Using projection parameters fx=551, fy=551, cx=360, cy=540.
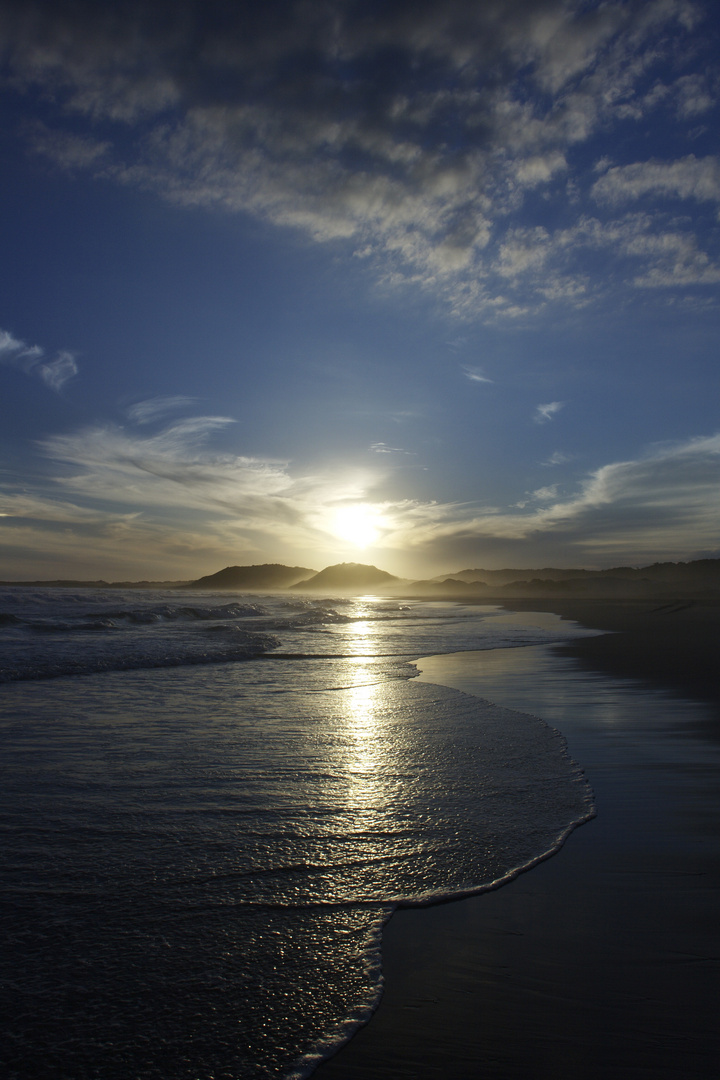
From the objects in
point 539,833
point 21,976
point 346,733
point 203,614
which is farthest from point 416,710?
point 203,614

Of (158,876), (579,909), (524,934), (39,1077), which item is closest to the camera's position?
(39,1077)

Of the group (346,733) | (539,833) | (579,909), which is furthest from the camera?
(346,733)

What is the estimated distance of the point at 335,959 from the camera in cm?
272

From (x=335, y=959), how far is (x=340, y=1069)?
590 mm

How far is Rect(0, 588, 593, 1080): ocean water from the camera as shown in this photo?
90.5 inches

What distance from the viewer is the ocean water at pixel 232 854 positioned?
90.5 inches

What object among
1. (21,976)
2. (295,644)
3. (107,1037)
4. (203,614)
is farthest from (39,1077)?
(203,614)

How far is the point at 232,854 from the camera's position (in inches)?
150

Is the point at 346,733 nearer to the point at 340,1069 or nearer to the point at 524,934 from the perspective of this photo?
the point at 524,934

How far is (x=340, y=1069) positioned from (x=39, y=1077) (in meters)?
1.11

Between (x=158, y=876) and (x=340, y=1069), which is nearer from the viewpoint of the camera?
(x=340, y=1069)

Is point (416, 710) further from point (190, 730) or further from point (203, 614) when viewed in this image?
point (203, 614)

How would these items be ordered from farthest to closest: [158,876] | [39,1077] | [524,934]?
[158,876]
[524,934]
[39,1077]

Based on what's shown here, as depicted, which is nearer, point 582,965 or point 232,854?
point 582,965
